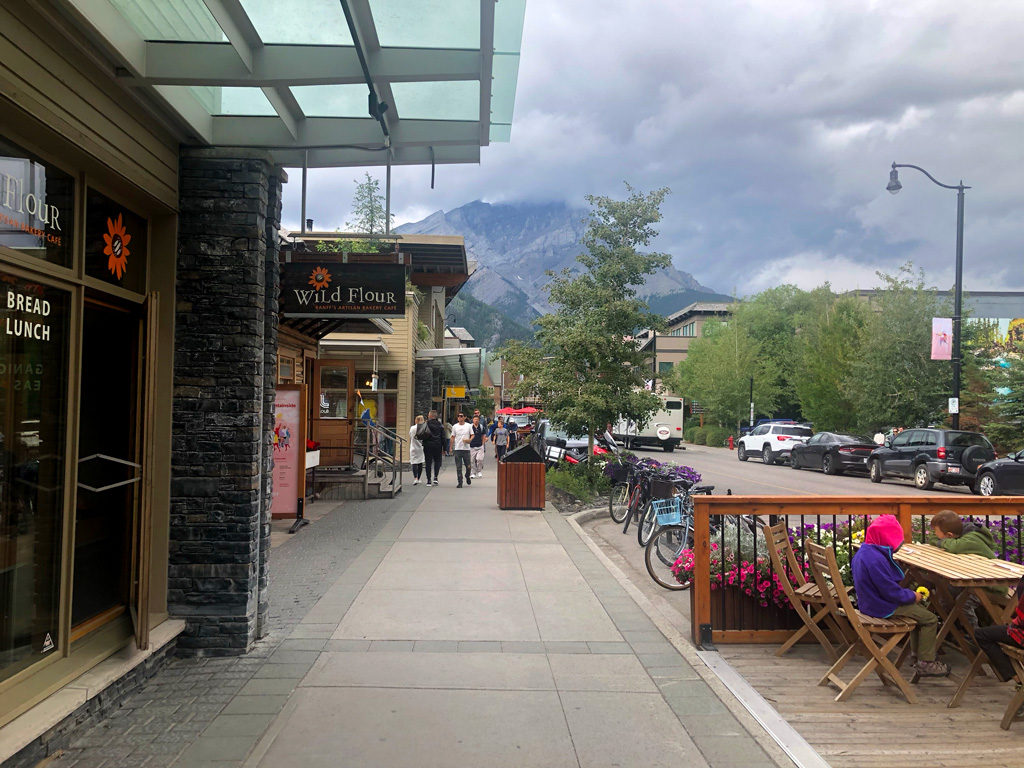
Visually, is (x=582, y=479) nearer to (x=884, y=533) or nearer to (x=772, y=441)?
(x=884, y=533)

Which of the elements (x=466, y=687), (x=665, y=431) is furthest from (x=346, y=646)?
(x=665, y=431)

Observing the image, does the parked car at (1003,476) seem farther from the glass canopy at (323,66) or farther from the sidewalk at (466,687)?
the glass canopy at (323,66)

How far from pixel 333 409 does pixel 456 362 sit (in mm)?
10917

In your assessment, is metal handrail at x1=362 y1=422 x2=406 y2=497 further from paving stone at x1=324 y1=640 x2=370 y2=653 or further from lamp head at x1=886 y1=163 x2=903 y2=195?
lamp head at x1=886 y1=163 x2=903 y2=195

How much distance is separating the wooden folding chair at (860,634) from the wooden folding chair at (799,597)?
159 mm

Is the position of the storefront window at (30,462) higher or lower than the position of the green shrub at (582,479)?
higher

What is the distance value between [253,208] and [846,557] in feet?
17.7

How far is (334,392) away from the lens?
19719 millimetres

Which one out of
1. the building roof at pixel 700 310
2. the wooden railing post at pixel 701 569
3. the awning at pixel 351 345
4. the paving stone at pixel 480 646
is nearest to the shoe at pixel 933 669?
the wooden railing post at pixel 701 569

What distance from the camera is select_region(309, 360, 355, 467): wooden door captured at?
15755mm

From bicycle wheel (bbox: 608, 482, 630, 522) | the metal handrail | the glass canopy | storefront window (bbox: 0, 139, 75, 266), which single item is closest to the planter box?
the glass canopy

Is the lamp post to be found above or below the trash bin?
above

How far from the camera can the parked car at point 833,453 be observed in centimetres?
2553

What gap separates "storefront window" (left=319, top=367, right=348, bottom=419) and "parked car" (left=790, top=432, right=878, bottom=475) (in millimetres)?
15464
